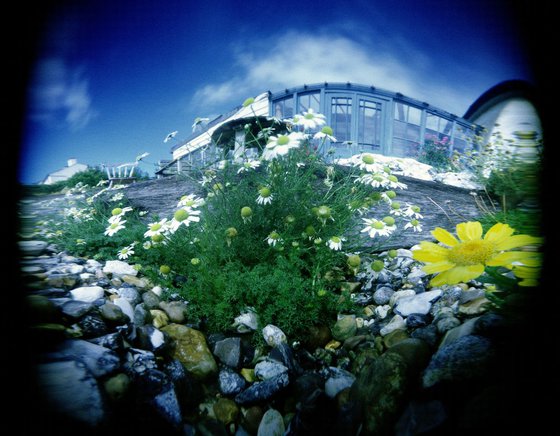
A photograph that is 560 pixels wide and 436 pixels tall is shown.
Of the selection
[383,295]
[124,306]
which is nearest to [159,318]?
[124,306]

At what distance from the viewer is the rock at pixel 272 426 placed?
66 centimetres

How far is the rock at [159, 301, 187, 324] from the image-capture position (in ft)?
5.40

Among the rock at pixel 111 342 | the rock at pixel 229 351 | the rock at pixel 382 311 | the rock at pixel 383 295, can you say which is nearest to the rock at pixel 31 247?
the rock at pixel 111 342

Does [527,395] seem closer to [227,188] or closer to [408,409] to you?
[408,409]

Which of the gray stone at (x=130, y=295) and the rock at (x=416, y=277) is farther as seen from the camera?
the rock at (x=416, y=277)

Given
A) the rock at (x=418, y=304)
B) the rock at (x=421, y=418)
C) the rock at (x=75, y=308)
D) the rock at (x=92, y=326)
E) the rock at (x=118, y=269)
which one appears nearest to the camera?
the rock at (x=421, y=418)

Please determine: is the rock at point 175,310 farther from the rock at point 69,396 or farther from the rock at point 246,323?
the rock at point 69,396

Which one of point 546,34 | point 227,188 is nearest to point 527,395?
point 546,34

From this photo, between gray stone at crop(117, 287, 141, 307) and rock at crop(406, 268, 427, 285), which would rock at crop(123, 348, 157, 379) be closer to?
gray stone at crop(117, 287, 141, 307)

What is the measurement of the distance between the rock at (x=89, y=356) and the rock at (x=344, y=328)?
1132 millimetres

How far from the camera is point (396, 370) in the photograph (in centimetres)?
62

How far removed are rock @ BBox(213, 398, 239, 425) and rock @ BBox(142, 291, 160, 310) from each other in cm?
87

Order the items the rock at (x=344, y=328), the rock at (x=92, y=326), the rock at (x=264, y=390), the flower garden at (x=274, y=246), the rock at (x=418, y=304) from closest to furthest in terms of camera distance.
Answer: the rock at (x=92, y=326)
the rock at (x=264, y=390)
the rock at (x=418, y=304)
the flower garden at (x=274, y=246)
the rock at (x=344, y=328)

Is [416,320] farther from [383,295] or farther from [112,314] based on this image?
[112,314]
